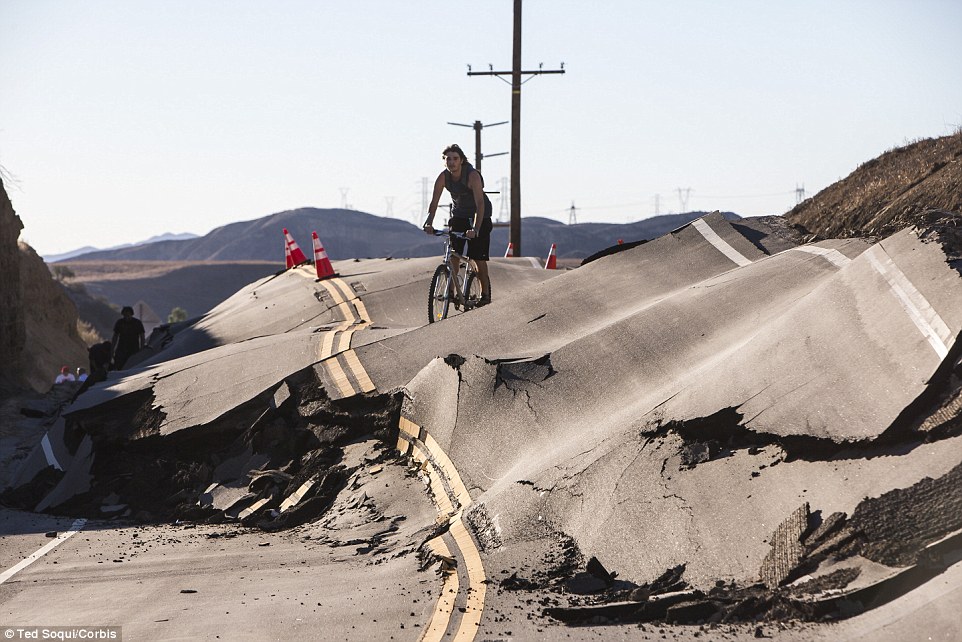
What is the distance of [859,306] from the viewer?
7.48 m

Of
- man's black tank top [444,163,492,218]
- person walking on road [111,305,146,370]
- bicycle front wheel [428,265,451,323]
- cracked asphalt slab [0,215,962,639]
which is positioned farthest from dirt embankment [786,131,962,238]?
person walking on road [111,305,146,370]

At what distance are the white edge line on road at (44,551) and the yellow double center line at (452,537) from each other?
10.1 ft

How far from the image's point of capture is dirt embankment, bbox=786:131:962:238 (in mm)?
11938

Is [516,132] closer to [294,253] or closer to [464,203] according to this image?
[294,253]

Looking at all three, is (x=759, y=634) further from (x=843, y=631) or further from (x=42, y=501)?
(x=42, y=501)

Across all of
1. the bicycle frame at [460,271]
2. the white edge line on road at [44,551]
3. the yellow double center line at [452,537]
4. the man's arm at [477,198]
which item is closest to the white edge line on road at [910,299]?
the yellow double center line at [452,537]

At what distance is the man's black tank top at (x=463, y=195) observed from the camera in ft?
38.5

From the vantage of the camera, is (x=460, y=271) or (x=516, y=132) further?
(x=516, y=132)

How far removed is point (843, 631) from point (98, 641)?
13.3 feet

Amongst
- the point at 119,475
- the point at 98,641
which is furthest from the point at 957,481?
the point at 119,475

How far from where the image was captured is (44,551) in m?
8.43

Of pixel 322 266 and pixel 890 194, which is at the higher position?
pixel 890 194

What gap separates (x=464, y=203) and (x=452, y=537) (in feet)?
18.5

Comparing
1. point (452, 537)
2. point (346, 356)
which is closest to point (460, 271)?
point (346, 356)
